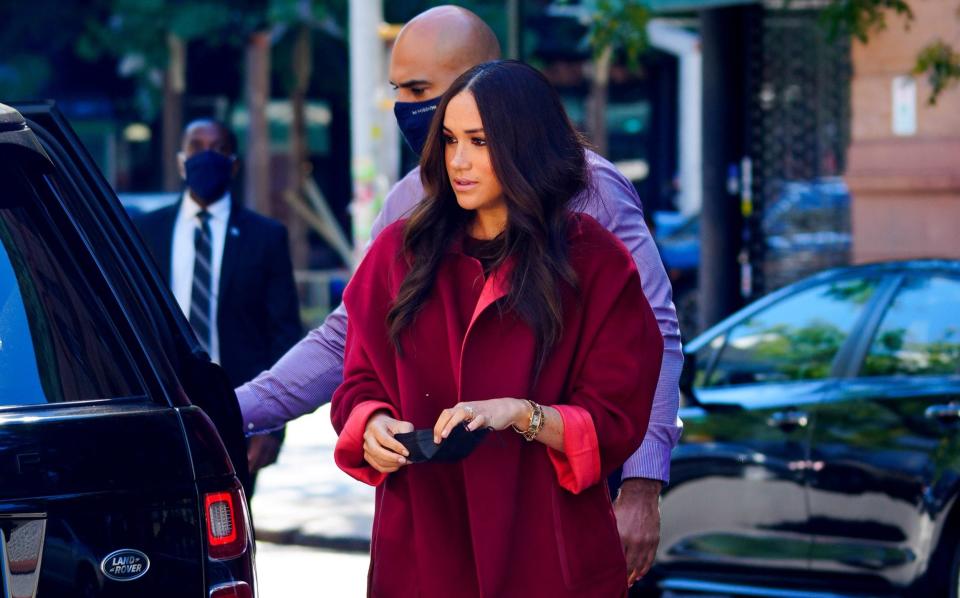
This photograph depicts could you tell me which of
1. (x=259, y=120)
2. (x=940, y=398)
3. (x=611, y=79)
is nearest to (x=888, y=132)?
(x=940, y=398)

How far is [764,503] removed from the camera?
702 cm

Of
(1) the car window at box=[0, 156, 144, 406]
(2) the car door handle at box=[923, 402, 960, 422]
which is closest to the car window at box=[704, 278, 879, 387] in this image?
(2) the car door handle at box=[923, 402, 960, 422]

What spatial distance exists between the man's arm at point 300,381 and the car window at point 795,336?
378cm

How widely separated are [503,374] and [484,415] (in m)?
0.16

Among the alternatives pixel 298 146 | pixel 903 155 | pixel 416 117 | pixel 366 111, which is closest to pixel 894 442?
pixel 416 117

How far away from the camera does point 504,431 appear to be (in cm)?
301

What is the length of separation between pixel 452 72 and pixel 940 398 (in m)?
3.45

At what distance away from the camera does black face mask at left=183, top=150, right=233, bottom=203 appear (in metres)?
6.64

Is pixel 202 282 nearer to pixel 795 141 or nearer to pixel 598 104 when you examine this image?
pixel 795 141

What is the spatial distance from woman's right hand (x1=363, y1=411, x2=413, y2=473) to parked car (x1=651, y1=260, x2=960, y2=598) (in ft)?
11.4

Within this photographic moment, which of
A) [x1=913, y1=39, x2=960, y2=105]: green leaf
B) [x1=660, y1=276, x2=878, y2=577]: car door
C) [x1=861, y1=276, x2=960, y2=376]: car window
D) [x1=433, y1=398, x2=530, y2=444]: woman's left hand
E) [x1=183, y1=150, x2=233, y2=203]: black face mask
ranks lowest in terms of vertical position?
[x1=660, y1=276, x2=878, y2=577]: car door

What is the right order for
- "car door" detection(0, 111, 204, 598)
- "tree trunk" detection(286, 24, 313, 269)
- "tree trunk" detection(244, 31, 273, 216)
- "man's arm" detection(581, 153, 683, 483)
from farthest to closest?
1. "tree trunk" detection(286, 24, 313, 269)
2. "tree trunk" detection(244, 31, 273, 216)
3. "man's arm" detection(581, 153, 683, 483)
4. "car door" detection(0, 111, 204, 598)

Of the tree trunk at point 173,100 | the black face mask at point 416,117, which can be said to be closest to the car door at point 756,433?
the black face mask at point 416,117

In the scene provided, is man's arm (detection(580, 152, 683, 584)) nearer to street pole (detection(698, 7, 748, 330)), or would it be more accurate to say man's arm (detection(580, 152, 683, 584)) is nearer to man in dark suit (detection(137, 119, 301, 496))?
man in dark suit (detection(137, 119, 301, 496))
